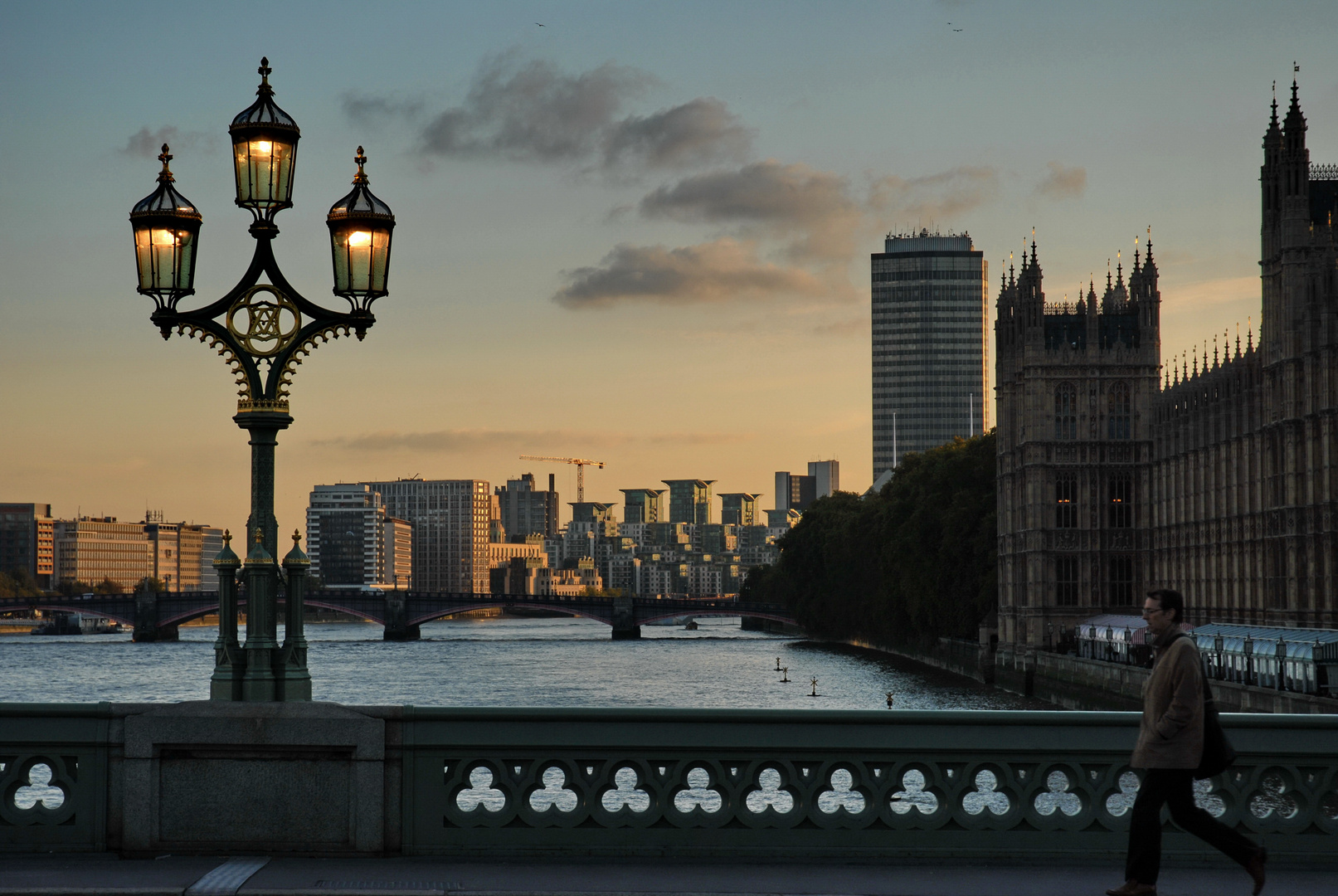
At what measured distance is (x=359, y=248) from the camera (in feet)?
38.7

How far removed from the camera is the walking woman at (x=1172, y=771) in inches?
337

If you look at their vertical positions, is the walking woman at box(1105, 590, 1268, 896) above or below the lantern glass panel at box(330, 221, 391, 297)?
below

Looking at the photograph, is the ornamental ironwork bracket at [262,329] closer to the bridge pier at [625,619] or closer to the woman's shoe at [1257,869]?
the woman's shoe at [1257,869]

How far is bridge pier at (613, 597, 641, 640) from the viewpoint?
14562 cm

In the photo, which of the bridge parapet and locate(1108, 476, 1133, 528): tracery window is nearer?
the bridge parapet

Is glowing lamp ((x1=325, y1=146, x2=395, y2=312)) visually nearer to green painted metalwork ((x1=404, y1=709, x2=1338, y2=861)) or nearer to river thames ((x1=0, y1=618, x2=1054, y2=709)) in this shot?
green painted metalwork ((x1=404, y1=709, x2=1338, y2=861))

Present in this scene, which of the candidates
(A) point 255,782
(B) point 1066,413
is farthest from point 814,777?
(B) point 1066,413

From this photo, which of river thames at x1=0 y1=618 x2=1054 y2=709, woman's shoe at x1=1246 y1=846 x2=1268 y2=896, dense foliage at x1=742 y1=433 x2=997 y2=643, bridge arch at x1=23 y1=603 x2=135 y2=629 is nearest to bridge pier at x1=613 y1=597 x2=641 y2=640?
river thames at x1=0 y1=618 x2=1054 y2=709

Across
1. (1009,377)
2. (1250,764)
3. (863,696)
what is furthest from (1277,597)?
(1250,764)

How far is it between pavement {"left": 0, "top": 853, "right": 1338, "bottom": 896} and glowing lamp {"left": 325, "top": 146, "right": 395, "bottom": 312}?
13.6 ft

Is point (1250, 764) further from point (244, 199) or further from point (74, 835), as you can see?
point (244, 199)

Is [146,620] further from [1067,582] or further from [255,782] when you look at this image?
[255,782]

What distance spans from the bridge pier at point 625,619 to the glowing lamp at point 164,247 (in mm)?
A: 133683

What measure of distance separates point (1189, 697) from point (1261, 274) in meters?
53.7
